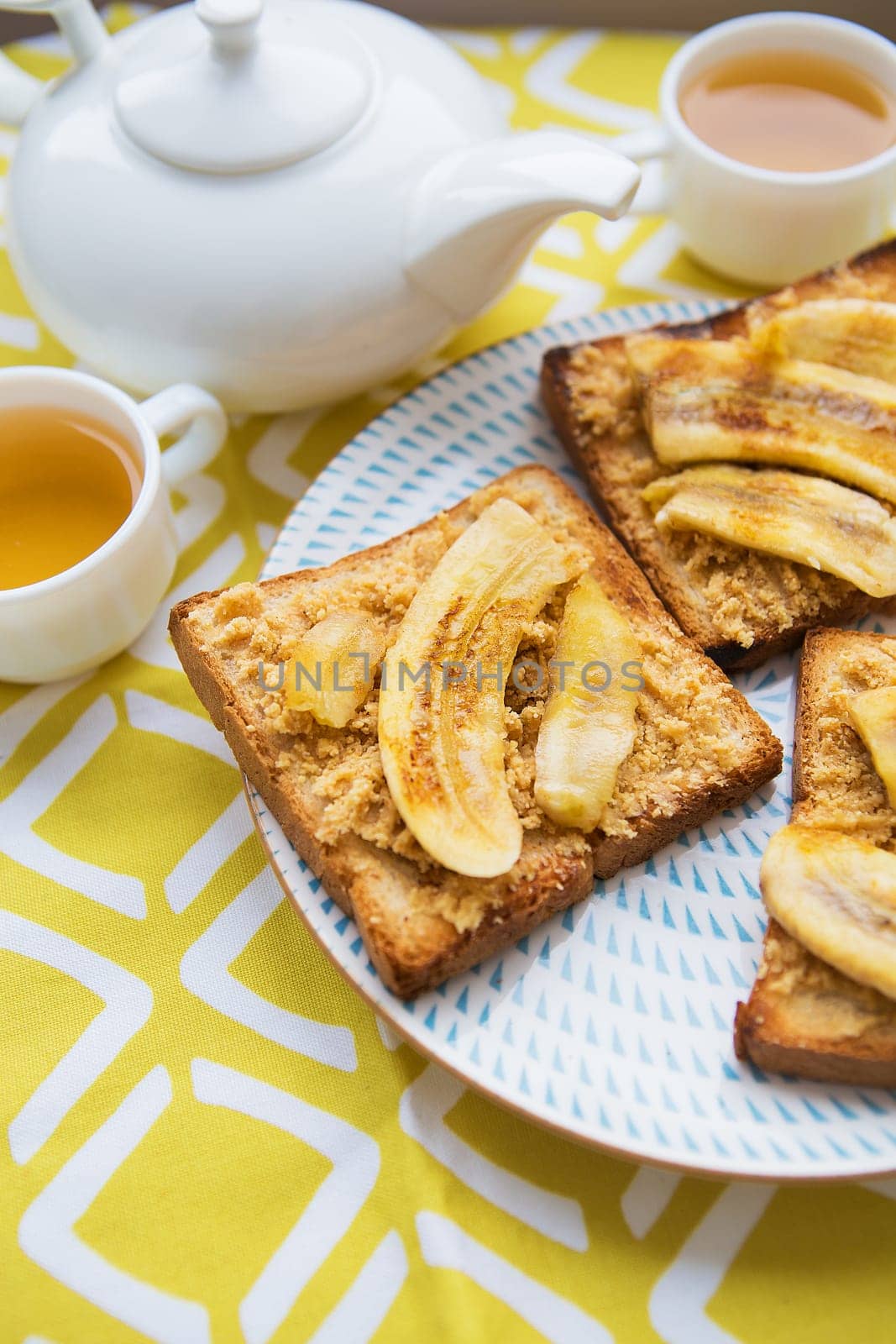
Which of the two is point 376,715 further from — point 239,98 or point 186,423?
point 239,98

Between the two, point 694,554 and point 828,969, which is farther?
point 694,554

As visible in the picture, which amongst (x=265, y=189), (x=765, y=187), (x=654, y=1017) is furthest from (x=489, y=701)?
(x=765, y=187)

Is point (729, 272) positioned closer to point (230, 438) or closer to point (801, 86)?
point (801, 86)

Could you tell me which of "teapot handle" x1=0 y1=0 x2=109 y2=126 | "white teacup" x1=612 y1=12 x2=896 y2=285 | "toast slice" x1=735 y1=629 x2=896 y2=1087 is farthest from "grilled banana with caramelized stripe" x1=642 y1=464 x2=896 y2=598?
"teapot handle" x1=0 y1=0 x2=109 y2=126

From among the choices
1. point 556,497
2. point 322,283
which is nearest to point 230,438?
point 322,283

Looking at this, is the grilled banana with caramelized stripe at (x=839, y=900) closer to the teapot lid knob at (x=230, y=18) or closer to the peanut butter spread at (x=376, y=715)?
the peanut butter spread at (x=376, y=715)

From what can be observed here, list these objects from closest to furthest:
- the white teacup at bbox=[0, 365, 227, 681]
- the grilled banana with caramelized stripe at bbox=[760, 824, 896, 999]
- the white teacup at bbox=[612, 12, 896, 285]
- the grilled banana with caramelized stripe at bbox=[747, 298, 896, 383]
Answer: the grilled banana with caramelized stripe at bbox=[760, 824, 896, 999] < the white teacup at bbox=[0, 365, 227, 681] < the grilled banana with caramelized stripe at bbox=[747, 298, 896, 383] < the white teacup at bbox=[612, 12, 896, 285]

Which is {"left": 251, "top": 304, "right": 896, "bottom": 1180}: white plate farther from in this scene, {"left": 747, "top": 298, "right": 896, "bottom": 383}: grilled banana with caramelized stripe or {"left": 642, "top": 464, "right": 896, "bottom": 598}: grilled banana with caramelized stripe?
{"left": 747, "top": 298, "right": 896, "bottom": 383}: grilled banana with caramelized stripe
